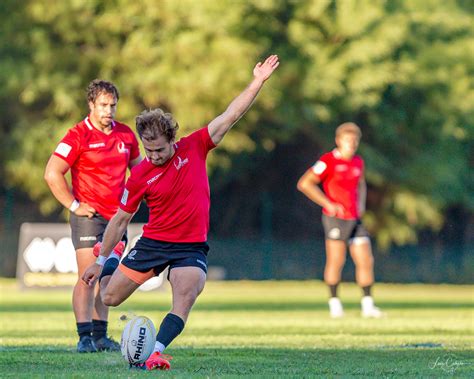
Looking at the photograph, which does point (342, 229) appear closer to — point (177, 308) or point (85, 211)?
point (85, 211)

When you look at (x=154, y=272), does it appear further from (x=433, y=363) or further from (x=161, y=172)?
(x=433, y=363)

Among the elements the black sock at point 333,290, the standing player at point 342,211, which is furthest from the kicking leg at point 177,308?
the black sock at point 333,290

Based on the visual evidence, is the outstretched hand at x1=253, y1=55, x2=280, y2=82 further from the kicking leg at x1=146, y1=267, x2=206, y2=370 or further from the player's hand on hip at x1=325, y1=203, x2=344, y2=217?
the player's hand on hip at x1=325, y1=203, x2=344, y2=217

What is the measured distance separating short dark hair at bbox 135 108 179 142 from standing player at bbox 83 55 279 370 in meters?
0.08

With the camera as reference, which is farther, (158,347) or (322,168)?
(322,168)

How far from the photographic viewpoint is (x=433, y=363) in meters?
9.13

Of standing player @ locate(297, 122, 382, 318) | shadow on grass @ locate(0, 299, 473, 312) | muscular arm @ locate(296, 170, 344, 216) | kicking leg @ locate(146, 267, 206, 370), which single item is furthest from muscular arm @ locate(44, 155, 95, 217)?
shadow on grass @ locate(0, 299, 473, 312)

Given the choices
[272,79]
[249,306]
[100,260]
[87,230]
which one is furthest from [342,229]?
[272,79]

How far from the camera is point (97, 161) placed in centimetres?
1047

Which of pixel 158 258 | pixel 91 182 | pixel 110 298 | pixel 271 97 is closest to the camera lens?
pixel 158 258

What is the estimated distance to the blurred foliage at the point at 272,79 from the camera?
28.3 m

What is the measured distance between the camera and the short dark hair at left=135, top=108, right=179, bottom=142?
8.44 m

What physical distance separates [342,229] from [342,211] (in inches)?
9.0

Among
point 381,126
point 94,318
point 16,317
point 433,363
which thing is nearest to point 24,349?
point 94,318
